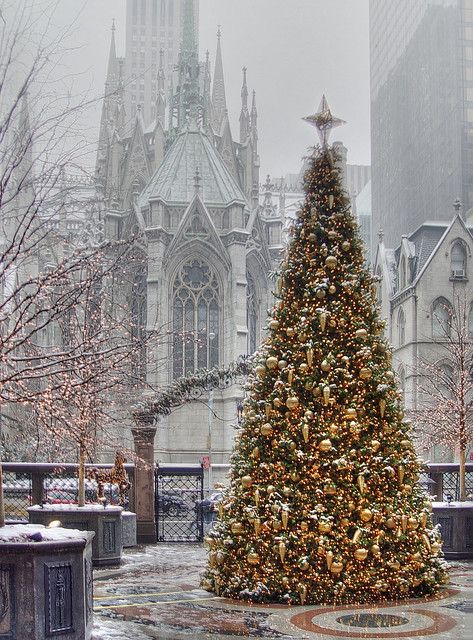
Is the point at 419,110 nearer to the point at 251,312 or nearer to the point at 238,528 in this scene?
the point at 251,312

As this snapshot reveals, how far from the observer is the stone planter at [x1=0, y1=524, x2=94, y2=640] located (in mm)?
7594

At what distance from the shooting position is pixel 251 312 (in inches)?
1993

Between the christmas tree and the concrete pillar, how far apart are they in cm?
798

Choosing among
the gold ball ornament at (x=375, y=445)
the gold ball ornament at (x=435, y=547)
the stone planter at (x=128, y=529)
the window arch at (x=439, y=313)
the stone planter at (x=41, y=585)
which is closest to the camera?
the stone planter at (x=41, y=585)

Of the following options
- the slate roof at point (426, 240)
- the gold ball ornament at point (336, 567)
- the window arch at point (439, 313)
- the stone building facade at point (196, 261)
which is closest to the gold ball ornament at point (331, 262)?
the gold ball ornament at point (336, 567)

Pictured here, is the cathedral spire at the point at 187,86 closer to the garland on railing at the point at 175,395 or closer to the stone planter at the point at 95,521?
the garland on railing at the point at 175,395

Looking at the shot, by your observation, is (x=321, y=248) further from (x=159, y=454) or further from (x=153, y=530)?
(x=159, y=454)

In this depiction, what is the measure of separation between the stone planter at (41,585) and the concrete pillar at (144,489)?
1156cm

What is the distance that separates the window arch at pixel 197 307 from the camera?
47531mm

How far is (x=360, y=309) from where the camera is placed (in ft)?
38.1

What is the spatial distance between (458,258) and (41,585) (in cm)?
3705

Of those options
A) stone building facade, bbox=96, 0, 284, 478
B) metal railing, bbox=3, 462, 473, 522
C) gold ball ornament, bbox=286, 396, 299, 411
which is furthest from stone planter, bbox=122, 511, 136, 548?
stone building facade, bbox=96, 0, 284, 478

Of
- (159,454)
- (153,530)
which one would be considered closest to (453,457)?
(159,454)

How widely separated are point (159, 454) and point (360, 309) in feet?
115
